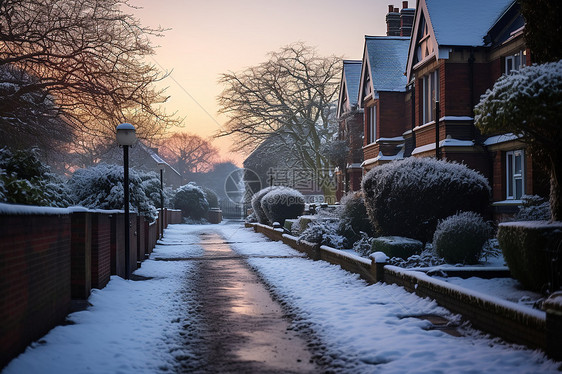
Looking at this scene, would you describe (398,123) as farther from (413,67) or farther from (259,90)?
(259,90)

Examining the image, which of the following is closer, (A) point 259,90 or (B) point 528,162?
(B) point 528,162

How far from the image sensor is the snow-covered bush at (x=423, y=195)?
536 inches

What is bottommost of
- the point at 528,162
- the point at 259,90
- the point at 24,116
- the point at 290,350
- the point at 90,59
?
the point at 290,350

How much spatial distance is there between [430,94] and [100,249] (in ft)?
52.6

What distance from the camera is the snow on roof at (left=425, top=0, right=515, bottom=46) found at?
68.2ft

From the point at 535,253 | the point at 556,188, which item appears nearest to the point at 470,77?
the point at 556,188

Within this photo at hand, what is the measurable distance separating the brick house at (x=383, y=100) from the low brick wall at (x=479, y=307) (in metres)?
15.5

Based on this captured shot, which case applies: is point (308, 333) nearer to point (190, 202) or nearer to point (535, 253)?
point (535, 253)

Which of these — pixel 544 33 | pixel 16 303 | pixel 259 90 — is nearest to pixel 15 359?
pixel 16 303

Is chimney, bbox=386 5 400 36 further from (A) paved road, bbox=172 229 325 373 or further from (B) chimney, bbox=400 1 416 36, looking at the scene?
(A) paved road, bbox=172 229 325 373

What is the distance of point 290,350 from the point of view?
6855 millimetres

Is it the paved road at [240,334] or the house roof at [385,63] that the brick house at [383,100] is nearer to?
the house roof at [385,63]

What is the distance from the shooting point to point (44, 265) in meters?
7.11

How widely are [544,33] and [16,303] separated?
30.3ft
